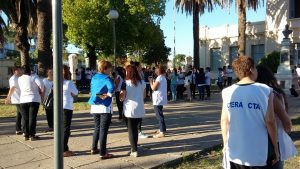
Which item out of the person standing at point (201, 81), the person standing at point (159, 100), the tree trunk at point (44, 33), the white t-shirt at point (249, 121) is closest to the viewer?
the white t-shirt at point (249, 121)

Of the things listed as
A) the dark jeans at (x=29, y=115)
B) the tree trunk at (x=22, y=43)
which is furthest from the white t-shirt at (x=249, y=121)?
the tree trunk at (x=22, y=43)

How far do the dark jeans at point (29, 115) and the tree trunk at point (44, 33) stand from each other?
7.03 meters

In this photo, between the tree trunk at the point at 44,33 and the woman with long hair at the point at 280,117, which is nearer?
the woman with long hair at the point at 280,117

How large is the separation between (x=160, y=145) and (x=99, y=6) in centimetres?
2350

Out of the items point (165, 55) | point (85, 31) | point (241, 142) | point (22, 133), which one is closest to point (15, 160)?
point (22, 133)

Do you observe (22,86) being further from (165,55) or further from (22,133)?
(165,55)

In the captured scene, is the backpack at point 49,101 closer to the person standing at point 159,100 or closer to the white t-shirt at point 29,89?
the white t-shirt at point 29,89

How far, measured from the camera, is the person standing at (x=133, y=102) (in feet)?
25.8

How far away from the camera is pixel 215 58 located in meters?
45.7

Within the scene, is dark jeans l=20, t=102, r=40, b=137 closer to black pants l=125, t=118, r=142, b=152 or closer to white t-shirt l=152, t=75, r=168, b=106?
black pants l=125, t=118, r=142, b=152

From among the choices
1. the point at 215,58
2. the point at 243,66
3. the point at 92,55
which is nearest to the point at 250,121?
the point at 243,66

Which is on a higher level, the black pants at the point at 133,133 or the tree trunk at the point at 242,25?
the tree trunk at the point at 242,25

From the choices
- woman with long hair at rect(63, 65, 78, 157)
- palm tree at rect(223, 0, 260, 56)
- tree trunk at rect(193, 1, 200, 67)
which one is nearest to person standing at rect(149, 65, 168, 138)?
woman with long hair at rect(63, 65, 78, 157)

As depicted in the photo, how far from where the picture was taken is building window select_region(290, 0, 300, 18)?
37.5m
